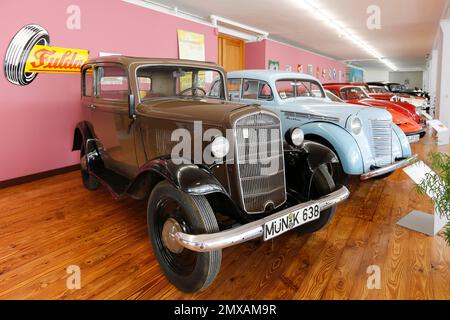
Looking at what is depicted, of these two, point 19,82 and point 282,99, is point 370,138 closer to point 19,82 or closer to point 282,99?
point 282,99

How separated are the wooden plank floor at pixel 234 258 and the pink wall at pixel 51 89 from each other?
101 centimetres

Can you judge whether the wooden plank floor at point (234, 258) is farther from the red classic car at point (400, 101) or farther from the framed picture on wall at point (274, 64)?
the framed picture on wall at point (274, 64)

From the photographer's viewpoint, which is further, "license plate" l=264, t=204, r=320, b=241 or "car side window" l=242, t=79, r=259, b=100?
"car side window" l=242, t=79, r=259, b=100

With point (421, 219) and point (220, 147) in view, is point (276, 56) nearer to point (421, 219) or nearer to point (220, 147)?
point (421, 219)

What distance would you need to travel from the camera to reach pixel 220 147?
199cm

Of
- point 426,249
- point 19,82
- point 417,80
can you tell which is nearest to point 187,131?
point 426,249

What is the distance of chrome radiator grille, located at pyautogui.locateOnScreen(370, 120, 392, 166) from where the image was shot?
3594mm

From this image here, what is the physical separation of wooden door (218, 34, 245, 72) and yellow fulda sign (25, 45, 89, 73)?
14.3ft

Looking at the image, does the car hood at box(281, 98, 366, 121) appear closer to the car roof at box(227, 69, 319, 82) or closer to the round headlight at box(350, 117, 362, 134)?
the round headlight at box(350, 117, 362, 134)

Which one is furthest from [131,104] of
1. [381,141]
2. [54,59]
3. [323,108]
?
[381,141]

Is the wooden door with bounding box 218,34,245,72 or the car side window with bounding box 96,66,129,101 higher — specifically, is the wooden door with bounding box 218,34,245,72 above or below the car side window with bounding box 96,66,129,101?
above

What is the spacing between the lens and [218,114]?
2.13 m

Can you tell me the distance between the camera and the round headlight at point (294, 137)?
2408mm

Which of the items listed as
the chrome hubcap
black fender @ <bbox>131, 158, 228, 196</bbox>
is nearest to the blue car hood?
black fender @ <bbox>131, 158, 228, 196</bbox>
